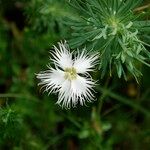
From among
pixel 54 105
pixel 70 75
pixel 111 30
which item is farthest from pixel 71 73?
pixel 54 105

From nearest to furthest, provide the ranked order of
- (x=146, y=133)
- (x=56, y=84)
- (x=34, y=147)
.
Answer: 1. (x=56, y=84)
2. (x=34, y=147)
3. (x=146, y=133)

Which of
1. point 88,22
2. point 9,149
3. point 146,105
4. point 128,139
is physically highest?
point 88,22

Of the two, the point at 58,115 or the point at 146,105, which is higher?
the point at 146,105

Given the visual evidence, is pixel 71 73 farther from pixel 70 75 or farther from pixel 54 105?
pixel 54 105

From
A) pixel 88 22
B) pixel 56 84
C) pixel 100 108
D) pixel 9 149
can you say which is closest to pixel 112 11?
pixel 88 22

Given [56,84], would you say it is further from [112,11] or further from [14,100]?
[14,100]

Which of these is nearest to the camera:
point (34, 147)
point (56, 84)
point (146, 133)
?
point (56, 84)

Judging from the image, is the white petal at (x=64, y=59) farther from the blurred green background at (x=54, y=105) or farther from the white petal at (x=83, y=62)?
the blurred green background at (x=54, y=105)

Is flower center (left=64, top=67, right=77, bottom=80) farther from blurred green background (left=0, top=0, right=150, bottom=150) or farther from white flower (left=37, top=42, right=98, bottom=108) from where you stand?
blurred green background (left=0, top=0, right=150, bottom=150)
